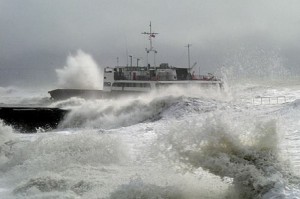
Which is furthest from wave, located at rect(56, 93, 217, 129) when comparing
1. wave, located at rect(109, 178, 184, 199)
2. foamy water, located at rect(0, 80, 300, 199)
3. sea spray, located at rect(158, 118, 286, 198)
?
wave, located at rect(109, 178, 184, 199)

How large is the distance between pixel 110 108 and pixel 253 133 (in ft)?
81.5

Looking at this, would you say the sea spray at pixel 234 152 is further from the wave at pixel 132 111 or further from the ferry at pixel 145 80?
the ferry at pixel 145 80

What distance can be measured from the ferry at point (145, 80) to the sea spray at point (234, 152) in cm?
3370

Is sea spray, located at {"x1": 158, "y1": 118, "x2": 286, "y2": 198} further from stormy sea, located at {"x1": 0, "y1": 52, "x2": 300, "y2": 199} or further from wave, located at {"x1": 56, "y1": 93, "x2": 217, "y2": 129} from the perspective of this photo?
wave, located at {"x1": 56, "y1": 93, "x2": 217, "y2": 129}

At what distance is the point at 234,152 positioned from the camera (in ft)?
28.8

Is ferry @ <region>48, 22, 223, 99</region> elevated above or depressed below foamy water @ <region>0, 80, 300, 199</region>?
above

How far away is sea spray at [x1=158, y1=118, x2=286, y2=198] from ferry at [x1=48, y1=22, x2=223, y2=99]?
111ft

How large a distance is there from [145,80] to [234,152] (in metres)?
36.7

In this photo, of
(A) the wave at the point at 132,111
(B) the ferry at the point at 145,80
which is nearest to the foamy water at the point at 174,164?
(A) the wave at the point at 132,111

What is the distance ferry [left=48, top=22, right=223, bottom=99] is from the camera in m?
44.0

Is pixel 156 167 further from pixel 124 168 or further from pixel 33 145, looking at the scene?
pixel 33 145

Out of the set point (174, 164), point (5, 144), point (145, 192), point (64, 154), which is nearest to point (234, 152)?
point (174, 164)

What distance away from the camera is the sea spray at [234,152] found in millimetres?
7449

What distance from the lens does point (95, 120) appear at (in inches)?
1223
